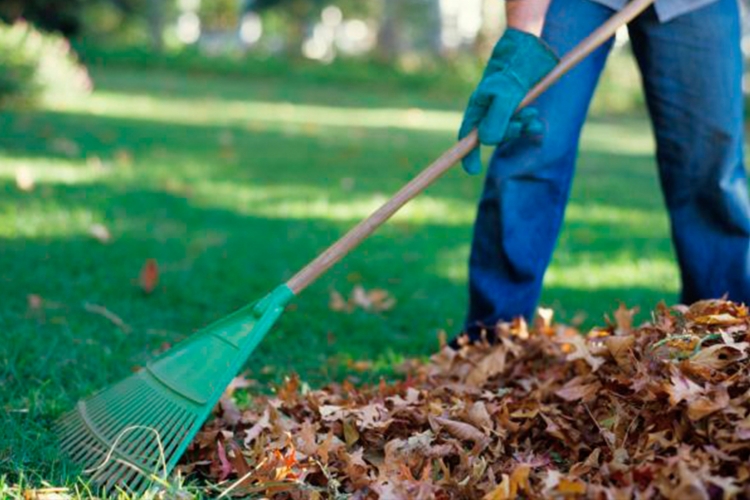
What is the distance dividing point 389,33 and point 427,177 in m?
21.8

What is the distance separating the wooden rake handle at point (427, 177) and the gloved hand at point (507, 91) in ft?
0.14

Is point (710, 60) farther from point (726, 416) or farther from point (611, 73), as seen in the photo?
point (611, 73)

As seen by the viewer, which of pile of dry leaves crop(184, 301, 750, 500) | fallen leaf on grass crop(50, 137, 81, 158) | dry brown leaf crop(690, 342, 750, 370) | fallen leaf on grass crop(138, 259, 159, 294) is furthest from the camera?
fallen leaf on grass crop(50, 137, 81, 158)

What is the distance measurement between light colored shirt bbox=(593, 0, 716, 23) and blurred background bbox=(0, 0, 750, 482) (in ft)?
2.96

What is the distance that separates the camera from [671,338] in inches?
82.8

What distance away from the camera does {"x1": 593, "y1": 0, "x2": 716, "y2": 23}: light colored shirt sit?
8.87 feet

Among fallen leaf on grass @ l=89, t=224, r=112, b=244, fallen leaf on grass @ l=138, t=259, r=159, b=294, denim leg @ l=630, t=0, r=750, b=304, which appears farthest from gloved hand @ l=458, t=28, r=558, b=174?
fallen leaf on grass @ l=89, t=224, r=112, b=244

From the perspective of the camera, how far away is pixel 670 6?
107 inches

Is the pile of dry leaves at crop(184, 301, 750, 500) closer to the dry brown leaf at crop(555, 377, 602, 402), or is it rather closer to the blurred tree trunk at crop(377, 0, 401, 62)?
the dry brown leaf at crop(555, 377, 602, 402)

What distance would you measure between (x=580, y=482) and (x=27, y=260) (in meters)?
2.69

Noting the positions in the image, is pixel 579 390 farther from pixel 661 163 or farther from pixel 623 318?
pixel 661 163

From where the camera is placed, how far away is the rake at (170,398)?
6.78 ft

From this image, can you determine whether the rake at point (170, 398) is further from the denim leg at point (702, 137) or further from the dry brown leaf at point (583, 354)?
→ the dry brown leaf at point (583, 354)

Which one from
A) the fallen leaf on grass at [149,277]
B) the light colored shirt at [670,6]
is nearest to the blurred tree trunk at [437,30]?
the fallen leaf on grass at [149,277]
